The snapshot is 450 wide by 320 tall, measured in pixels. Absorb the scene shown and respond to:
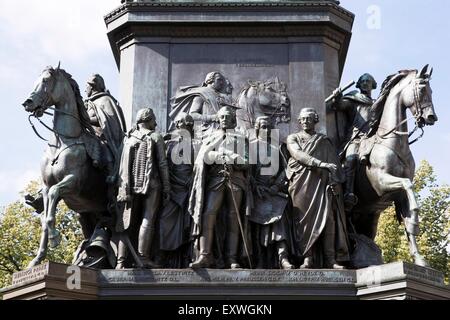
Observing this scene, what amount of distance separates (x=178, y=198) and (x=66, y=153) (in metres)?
2.01

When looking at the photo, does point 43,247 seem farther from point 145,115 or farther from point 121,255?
point 145,115

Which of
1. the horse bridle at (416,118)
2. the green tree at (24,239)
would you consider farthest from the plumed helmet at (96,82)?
Result: the green tree at (24,239)

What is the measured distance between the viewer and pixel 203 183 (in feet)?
48.4

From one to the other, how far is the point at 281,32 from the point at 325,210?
11.7 ft

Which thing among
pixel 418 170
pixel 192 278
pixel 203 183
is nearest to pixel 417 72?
pixel 203 183


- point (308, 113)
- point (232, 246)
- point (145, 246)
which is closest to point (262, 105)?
point (308, 113)

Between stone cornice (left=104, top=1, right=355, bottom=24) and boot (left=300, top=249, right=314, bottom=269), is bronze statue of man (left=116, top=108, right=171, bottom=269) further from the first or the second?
stone cornice (left=104, top=1, right=355, bottom=24)

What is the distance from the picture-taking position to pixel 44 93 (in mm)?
15477

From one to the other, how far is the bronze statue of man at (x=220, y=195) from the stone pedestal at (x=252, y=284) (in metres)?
0.46

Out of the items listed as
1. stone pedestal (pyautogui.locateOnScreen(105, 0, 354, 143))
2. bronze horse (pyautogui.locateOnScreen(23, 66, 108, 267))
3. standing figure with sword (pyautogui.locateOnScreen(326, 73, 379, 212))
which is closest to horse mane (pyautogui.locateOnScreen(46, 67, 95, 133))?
bronze horse (pyautogui.locateOnScreen(23, 66, 108, 267))

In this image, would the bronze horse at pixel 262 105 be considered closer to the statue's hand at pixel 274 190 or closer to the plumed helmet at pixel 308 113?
the plumed helmet at pixel 308 113

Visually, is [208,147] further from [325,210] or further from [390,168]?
[390,168]

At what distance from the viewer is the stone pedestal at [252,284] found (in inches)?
547

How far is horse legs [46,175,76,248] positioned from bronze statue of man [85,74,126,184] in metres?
0.61
